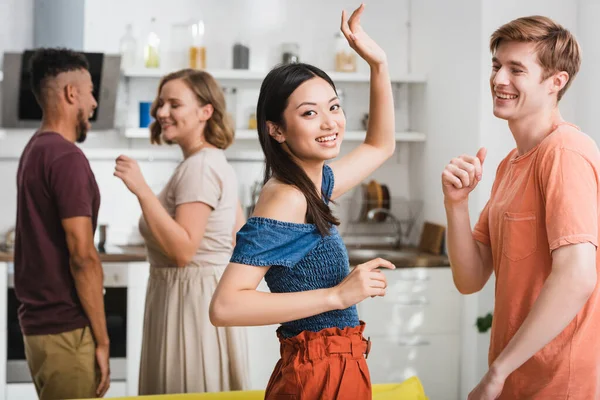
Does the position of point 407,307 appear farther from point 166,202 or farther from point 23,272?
point 23,272

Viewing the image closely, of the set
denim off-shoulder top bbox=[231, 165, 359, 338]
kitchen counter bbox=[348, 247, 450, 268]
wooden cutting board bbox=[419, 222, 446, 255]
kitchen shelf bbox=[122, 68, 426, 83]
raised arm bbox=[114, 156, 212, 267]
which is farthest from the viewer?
kitchen shelf bbox=[122, 68, 426, 83]

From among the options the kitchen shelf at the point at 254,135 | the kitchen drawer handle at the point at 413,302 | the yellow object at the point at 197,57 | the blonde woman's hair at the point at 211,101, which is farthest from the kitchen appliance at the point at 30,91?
the kitchen drawer handle at the point at 413,302

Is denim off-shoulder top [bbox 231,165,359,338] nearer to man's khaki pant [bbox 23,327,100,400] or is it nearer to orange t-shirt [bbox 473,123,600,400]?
orange t-shirt [bbox 473,123,600,400]

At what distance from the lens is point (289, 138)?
58.1 inches

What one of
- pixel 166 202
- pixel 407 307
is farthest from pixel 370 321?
pixel 166 202

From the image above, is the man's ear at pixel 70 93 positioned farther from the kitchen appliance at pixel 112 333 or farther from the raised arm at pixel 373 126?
the kitchen appliance at pixel 112 333

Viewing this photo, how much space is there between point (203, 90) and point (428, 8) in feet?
7.67

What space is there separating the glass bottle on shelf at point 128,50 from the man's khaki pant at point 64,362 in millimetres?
2391

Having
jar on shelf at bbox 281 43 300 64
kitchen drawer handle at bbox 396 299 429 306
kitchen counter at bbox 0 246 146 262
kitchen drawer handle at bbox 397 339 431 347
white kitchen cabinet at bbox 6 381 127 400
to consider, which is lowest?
white kitchen cabinet at bbox 6 381 127 400

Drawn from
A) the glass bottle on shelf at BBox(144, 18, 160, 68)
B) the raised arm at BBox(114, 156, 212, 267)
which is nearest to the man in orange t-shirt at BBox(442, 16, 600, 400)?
the raised arm at BBox(114, 156, 212, 267)

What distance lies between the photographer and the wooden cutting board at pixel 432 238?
411cm

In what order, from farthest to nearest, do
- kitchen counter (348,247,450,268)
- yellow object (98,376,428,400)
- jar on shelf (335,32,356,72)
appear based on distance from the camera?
jar on shelf (335,32,356,72) < kitchen counter (348,247,450,268) < yellow object (98,376,428,400)

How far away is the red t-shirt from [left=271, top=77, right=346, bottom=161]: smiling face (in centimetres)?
94

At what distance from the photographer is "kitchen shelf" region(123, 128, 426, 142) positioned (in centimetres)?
420
